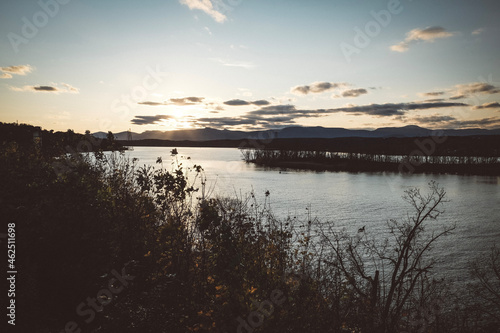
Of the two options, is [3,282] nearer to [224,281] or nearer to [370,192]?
[224,281]

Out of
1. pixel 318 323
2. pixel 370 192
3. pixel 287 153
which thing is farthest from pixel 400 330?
pixel 287 153

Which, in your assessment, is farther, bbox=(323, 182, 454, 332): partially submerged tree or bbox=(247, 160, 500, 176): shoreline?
bbox=(247, 160, 500, 176): shoreline

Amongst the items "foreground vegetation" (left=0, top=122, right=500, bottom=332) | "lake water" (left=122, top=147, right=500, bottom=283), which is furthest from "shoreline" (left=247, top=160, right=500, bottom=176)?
"foreground vegetation" (left=0, top=122, right=500, bottom=332)

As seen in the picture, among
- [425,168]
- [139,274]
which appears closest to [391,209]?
[139,274]

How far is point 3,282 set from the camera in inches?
336

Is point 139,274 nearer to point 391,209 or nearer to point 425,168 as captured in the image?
point 391,209

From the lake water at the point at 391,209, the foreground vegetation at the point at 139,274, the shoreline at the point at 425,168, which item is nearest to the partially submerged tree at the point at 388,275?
the foreground vegetation at the point at 139,274

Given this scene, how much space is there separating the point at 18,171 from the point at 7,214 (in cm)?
543

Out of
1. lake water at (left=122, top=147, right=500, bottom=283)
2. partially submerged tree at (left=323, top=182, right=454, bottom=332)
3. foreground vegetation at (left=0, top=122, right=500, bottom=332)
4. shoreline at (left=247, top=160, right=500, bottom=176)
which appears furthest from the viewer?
shoreline at (left=247, top=160, right=500, bottom=176)

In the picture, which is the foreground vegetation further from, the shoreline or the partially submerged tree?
the shoreline

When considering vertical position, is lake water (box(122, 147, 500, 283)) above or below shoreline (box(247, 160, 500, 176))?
below

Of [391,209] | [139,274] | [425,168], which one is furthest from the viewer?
[425,168]

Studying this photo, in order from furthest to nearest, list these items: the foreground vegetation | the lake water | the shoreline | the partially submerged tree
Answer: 1. the shoreline
2. the lake water
3. the partially submerged tree
4. the foreground vegetation

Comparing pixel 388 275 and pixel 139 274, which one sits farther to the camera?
pixel 388 275
